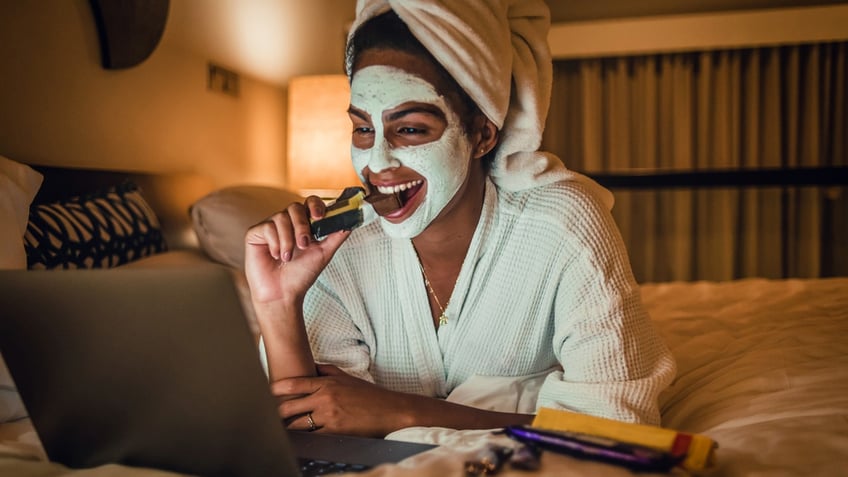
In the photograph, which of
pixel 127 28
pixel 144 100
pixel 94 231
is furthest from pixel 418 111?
pixel 144 100

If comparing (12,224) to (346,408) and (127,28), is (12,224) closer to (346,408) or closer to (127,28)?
(346,408)

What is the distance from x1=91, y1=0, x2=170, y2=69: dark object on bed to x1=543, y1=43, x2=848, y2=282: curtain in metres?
2.21

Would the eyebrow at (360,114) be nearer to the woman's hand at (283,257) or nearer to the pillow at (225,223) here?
the woman's hand at (283,257)

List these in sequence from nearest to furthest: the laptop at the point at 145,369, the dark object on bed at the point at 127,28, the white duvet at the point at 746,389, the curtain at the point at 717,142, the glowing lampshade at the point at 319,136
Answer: the laptop at the point at 145,369
the white duvet at the point at 746,389
the dark object on bed at the point at 127,28
the glowing lampshade at the point at 319,136
the curtain at the point at 717,142

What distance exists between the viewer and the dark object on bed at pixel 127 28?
1802mm

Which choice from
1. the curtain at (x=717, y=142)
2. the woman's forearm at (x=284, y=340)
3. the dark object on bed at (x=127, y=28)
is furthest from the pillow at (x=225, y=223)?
the curtain at (x=717, y=142)

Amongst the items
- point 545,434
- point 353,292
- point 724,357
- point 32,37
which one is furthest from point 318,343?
point 32,37

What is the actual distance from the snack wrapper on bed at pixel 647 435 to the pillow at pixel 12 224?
748mm

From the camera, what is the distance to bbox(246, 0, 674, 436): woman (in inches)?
41.6

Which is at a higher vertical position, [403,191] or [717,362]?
[403,191]

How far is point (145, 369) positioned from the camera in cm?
63

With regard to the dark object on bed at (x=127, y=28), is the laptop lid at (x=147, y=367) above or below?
below

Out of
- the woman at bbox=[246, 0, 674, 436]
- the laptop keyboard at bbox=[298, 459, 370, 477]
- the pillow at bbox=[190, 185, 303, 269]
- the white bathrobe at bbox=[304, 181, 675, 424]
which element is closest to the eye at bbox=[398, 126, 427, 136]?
the woman at bbox=[246, 0, 674, 436]

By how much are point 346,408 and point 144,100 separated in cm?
135
